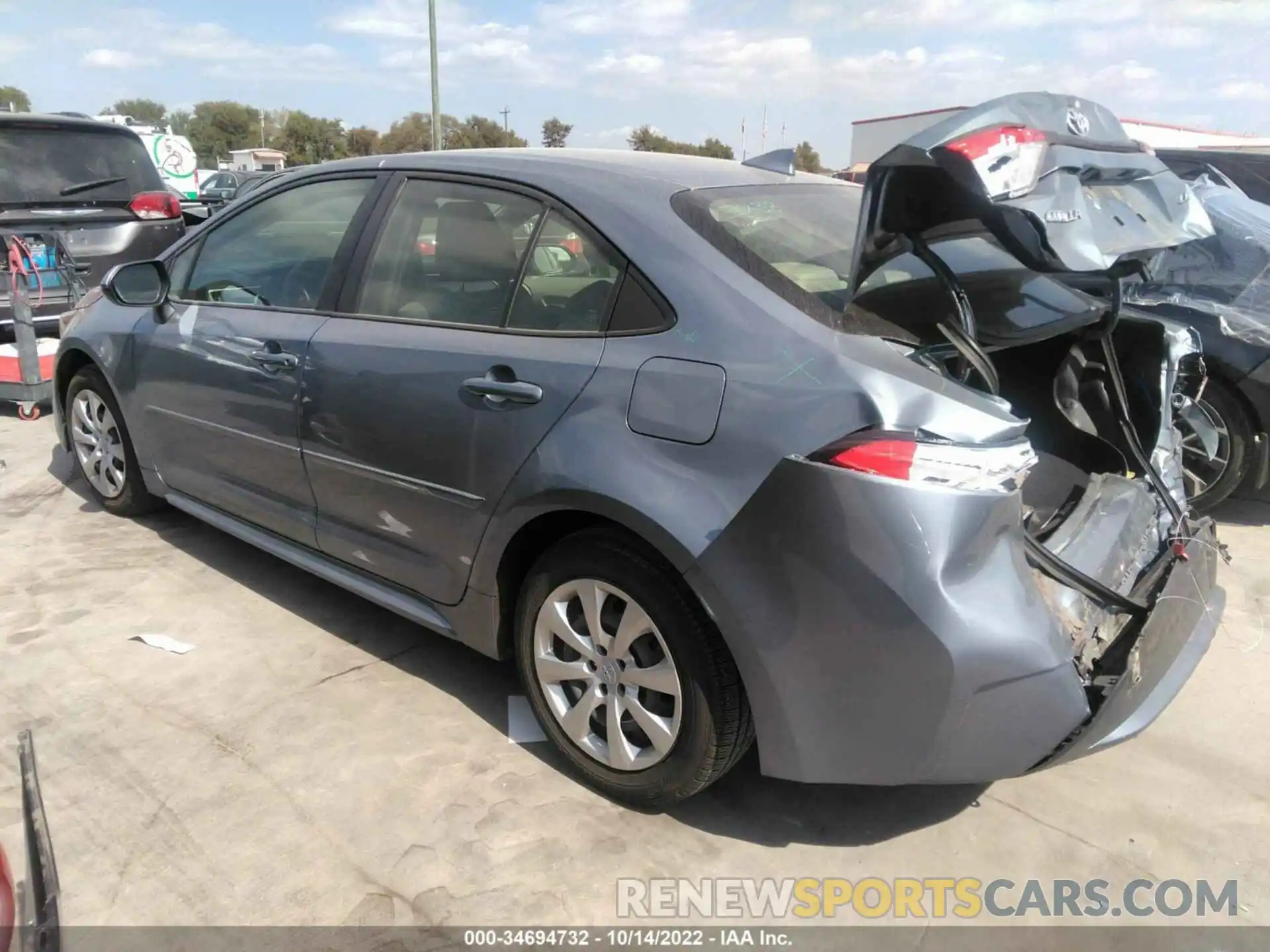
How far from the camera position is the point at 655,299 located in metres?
2.38

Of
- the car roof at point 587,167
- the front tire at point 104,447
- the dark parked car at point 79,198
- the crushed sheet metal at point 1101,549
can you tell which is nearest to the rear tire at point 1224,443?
the crushed sheet metal at point 1101,549

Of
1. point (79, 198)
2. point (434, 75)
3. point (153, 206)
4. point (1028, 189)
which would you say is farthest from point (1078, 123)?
point (434, 75)

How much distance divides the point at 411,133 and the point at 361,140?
7.04m

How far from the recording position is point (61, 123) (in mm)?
6883

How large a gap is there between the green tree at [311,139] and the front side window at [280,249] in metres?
62.4

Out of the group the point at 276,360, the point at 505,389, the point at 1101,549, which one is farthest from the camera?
the point at 276,360

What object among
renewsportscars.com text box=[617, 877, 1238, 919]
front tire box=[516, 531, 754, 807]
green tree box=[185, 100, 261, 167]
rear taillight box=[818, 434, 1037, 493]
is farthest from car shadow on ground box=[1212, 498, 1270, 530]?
green tree box=[185, 100, 261, 167]

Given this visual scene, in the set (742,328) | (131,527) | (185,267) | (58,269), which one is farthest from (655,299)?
(58,269)

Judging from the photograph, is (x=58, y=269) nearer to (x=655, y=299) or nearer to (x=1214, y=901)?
(x=655, y=299)

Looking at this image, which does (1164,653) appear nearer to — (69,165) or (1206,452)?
(1206,452)

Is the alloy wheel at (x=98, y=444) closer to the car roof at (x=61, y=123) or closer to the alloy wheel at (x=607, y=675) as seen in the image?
the alloy wheel at (x=607, y=675)

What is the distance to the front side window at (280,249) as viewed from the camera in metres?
3.29

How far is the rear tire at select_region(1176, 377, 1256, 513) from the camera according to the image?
4.55m

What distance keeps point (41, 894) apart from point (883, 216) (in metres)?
2.21
